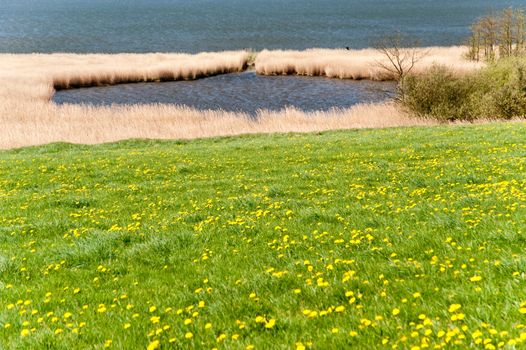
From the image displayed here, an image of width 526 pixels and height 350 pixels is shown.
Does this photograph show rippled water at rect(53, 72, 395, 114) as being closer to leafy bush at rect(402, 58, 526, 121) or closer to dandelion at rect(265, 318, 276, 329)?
leafy bush at rect(402, 58, 526, 121)

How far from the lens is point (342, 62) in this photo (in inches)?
2552

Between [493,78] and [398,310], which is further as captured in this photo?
[493,78]

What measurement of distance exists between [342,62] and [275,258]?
59859mm

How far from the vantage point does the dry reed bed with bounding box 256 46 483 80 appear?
60812 millimetres

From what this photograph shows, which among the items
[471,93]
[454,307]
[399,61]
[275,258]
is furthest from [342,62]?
[454,307]

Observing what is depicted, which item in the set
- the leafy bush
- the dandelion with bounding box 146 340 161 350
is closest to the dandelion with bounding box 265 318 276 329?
the dandelion with bounding box 146 340 161 350

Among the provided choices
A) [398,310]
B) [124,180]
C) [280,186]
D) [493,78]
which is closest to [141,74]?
→ [493,78]

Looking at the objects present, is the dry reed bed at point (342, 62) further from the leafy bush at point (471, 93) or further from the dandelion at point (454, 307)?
the dandelion at point (454, 307)

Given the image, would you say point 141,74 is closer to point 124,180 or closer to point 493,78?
point 493,78

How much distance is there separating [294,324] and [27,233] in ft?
26.7

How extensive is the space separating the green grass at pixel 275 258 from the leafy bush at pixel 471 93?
1979 cm

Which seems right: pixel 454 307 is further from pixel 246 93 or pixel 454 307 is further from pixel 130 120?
pixel 246 93

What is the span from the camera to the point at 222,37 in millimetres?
115250

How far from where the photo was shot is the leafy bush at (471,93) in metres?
34.3
